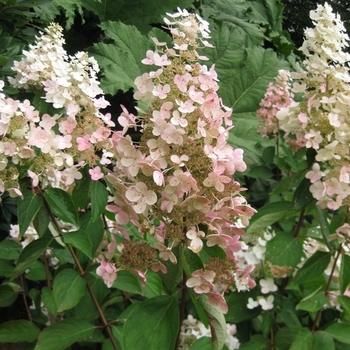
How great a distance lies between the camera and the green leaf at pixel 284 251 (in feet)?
Answer: 4.38

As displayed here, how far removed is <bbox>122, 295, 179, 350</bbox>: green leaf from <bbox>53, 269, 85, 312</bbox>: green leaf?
0.64 ft

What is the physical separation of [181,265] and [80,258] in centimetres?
44

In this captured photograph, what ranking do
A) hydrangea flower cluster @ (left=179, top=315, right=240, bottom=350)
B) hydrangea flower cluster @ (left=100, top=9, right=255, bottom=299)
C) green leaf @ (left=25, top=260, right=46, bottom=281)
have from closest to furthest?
hydrangea flower cluster @ (left=100, top=9, right=255, bottom=299) < green leaf @ (left=25, top=260, right=46, bottom=281) < hydrangea flower cluster @ (left=179, top=315, right=240, bottom=350)

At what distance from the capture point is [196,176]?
0.85 metres

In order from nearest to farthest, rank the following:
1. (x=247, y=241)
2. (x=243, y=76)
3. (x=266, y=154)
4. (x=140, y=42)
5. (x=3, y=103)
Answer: (x=3, y=103) < (x=247, y=241) < (x=266, y=154) < (x=140, y=42) < (x=243, y=76)

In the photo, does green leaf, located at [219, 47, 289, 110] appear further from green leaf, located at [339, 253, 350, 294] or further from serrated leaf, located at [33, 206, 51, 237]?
serrated leaf, located at [33, 206, 51, 237]

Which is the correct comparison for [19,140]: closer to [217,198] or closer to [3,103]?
[3,103]

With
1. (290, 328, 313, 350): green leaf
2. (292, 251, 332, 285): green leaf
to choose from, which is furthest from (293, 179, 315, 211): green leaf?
(290, 328, 313, 350): green leaf

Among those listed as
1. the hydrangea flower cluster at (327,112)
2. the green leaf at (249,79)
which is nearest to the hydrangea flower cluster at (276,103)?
the hydrangea flower cluster at (327,112)

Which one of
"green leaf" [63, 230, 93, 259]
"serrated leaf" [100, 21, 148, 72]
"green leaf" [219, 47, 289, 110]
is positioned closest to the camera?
"green leaf" [63, 230, 93, 259]

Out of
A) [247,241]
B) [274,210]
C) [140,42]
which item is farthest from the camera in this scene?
[140,42]

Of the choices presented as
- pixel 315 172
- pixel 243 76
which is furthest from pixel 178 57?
pixel 243 76

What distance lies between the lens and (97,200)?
1011 millimetres

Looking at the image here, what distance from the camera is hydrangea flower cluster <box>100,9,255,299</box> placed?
822mm
